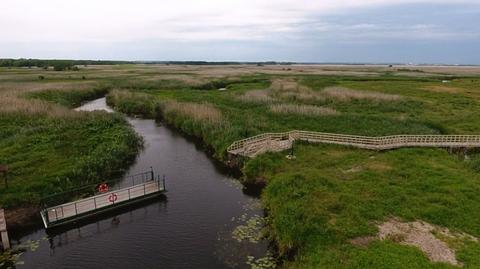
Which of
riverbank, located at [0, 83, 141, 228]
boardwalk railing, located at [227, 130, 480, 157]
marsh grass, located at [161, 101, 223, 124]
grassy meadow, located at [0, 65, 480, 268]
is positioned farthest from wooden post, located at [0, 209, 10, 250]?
marsh grass, located at [161, 101, 223, 124]

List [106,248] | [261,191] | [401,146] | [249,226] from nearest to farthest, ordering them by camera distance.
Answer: [106,248], [249,226], [261,191], [401,146]

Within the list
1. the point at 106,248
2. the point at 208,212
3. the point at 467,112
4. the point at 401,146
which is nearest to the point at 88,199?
the point at 106,248

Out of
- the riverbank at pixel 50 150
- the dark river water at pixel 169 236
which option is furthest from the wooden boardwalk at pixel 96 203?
the riverbank at pixel 50 150

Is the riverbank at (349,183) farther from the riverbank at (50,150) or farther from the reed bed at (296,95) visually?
the reed bed at (296,95)

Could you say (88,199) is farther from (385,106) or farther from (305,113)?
(385,106)

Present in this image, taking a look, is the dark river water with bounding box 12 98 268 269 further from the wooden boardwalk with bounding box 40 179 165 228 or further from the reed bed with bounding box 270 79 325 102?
the reed bed with bounding box 270 79 325 102

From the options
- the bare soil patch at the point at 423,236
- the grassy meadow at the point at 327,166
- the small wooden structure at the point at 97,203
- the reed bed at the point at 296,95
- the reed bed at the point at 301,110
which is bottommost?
the small wooden structure at the point at 97,203

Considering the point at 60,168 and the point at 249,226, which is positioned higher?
the point at 60,168
